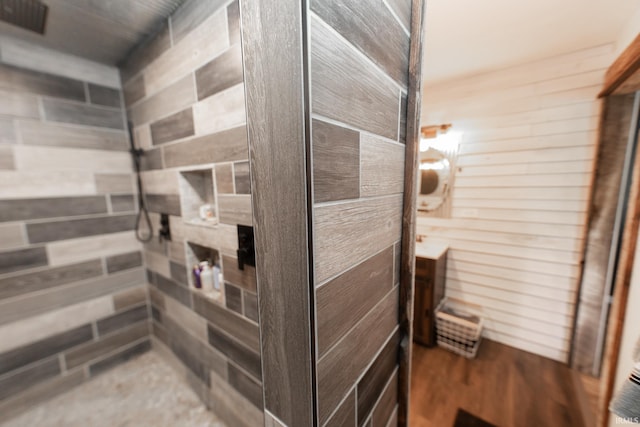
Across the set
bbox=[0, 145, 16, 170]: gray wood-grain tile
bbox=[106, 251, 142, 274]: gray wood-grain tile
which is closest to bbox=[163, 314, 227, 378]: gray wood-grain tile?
bbox=[106, 251, 142, 274]: gray wood-grain tile

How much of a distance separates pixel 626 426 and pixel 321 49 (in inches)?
81.7

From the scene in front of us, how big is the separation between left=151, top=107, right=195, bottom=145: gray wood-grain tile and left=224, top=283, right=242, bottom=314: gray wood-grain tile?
2.70 feet

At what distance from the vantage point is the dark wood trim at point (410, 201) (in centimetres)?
80

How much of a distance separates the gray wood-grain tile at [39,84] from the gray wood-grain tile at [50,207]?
66 cm

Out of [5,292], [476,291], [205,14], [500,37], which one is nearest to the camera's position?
[205,14]

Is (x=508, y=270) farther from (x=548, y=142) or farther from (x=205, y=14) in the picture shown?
(x=205, y=14)

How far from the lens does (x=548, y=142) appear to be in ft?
6.01

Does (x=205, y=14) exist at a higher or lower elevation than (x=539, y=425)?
higher

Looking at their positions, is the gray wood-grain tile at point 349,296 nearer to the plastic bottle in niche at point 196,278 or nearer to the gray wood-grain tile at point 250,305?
the gray wood-grain tile at point 250,305

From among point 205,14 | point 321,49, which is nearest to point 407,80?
point 321,49

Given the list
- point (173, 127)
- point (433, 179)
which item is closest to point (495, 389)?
point (433, 179)

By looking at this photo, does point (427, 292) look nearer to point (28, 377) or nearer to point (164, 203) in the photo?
point (164, 203)

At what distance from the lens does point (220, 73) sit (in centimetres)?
100

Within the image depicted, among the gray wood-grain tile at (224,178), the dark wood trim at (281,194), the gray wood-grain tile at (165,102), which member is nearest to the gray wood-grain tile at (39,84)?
the gray wood-grain tile at (165,102)
